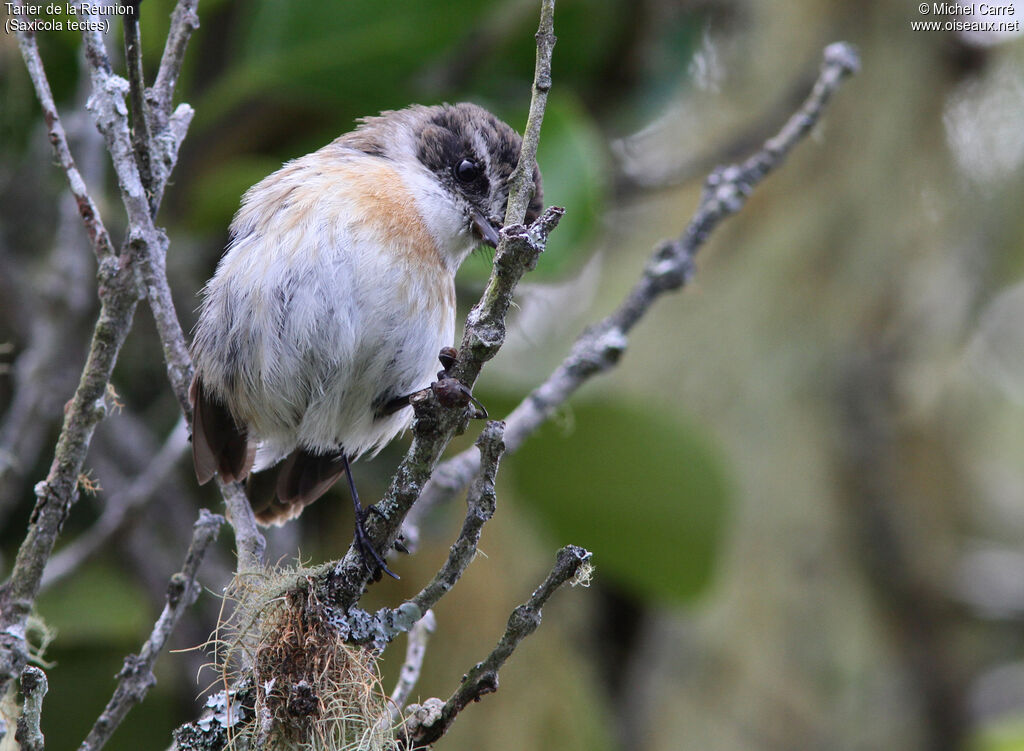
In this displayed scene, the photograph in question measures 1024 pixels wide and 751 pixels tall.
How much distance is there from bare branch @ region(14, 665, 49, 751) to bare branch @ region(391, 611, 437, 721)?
66cm

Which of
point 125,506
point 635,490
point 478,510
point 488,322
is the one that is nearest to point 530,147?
point 488,322

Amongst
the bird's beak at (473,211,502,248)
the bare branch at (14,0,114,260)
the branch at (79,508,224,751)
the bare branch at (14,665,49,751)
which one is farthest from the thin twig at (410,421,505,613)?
the bird's beak at (473,211,502,248)

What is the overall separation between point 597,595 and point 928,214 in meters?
2.72

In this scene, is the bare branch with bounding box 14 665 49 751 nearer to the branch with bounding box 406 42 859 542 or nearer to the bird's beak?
the branch with bounding box 406 42 859 542

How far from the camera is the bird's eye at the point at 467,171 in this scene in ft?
10.9

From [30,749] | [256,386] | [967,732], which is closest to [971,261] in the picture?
[967,732]

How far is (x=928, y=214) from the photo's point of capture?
5.52m

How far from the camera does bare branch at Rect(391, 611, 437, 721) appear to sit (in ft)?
7.24

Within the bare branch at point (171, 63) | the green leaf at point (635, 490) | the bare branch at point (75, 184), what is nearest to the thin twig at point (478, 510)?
the bare branch at point (75, 184)

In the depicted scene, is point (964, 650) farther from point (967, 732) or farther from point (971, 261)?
point (971, 261)

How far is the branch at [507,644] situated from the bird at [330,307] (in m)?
0.81

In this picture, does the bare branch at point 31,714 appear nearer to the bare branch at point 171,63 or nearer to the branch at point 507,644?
the branch at point 507,644

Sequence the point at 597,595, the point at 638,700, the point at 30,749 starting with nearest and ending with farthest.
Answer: the point at 30,749, the point at 638,700, the point at 597,595

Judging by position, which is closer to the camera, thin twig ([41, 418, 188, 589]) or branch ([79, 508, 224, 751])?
branch ([79, 508, 224, 751])
